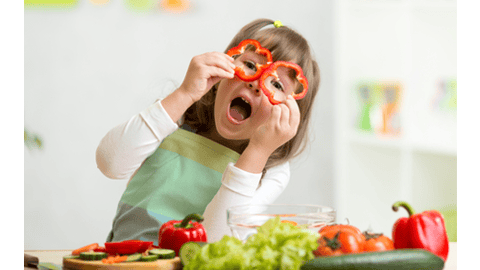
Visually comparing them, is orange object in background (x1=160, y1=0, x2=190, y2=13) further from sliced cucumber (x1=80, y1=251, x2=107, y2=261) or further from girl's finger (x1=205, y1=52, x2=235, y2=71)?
sliced cucumber (x1=80, y1=251, x2=107, y2=261)

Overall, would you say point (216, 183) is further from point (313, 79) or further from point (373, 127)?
point (373, 127)

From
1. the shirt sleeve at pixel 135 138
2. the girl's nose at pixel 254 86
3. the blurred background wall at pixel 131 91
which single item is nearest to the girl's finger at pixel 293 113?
the girl's nose at pixel 254 86

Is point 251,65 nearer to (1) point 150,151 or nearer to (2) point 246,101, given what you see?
(2) point 246,101

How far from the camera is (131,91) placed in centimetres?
267

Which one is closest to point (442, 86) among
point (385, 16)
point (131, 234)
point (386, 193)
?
point (385, 16)

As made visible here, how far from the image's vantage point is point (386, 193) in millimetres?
2564

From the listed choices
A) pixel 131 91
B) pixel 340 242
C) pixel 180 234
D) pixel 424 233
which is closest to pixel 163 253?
pixel 180 234

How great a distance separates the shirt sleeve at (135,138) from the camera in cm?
119

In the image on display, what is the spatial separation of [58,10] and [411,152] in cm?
210

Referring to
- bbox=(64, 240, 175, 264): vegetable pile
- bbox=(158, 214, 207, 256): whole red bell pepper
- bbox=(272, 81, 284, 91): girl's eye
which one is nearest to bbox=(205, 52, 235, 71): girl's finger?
bbox=(272, 81, 284, 91): girl's eye

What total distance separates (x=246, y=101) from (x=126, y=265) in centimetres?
76

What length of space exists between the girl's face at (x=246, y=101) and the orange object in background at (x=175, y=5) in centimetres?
162

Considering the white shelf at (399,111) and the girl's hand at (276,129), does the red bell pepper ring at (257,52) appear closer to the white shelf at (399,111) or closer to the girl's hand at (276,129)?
the girl's hand at (276,129)

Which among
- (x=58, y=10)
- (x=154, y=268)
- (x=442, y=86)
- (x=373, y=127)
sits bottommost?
(x=154, y=268)
